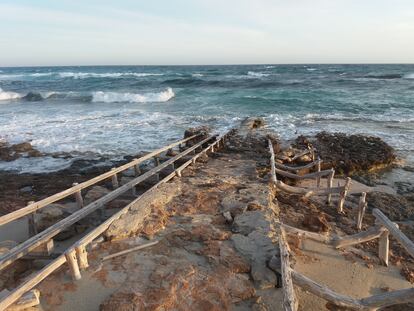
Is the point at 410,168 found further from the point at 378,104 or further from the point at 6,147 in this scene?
the point at 378,104

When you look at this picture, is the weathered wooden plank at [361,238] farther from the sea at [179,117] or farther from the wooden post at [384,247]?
the sea at [179,117]

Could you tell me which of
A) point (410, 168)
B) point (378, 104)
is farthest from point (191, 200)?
point (378, 104)

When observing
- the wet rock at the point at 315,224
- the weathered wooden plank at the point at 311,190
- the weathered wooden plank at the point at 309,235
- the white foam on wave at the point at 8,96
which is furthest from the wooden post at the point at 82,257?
the white foam on wave at the point at 8,96

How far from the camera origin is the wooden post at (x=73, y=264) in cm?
454

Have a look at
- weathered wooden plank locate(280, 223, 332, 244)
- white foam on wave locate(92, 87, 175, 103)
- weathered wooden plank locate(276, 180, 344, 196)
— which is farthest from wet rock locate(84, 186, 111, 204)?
white foam on wave locate(92, 87, 175, 103)

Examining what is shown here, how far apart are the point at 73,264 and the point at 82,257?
0.83 ft

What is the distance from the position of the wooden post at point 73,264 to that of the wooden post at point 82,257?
0.41 feet

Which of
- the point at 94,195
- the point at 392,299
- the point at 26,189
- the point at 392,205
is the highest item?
the point at 392,299

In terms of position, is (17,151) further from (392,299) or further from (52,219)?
(392,299)

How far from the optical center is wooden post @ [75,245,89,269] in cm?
474

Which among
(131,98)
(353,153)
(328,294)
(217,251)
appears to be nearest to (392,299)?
(328,294)

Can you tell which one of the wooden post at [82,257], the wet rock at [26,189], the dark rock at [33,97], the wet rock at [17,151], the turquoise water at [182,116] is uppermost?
the wooden post at [82,257]

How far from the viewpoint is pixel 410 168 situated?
1193 centimetres

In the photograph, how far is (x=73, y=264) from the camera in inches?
180
